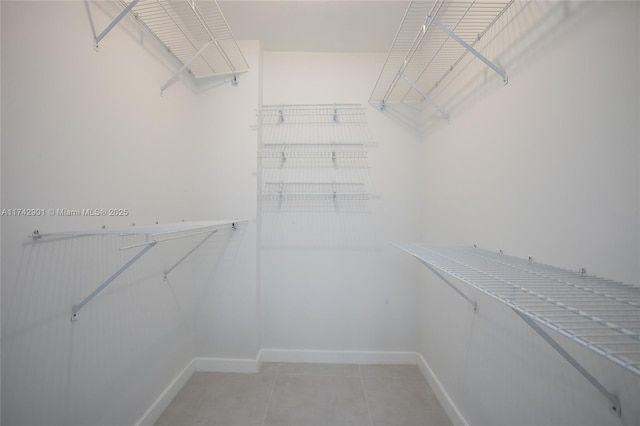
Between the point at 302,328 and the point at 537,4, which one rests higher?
the point at 537,4

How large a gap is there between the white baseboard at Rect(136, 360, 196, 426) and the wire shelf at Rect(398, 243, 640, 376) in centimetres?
192

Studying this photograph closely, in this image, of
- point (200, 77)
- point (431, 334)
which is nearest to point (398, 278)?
point (431, 334)

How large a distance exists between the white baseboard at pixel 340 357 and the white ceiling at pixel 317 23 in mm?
2705

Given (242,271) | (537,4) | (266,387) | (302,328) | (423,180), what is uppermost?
(537,4)

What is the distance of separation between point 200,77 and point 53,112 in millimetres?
1375

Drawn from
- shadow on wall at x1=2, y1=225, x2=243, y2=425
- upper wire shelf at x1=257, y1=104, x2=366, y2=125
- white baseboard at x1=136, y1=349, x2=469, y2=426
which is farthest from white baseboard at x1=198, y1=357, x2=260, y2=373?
upper wire shelf at x1=257, y1=104, x2=366, y2=125

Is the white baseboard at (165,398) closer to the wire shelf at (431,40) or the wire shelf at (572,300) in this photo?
the wire shelf at (572,300)

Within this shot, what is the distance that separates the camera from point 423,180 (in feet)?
7.14

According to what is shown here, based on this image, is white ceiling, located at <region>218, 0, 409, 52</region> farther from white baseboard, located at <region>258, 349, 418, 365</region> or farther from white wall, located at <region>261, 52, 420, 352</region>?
white baseboard, located at <region>258, 349, 418, 365</region>

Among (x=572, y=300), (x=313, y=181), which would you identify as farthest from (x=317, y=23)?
(x=572, y=300)

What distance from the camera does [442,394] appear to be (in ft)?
5.71

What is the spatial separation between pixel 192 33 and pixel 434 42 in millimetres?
1807

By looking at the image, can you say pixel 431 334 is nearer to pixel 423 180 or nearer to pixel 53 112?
pixel 423 180

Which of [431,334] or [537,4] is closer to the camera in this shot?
[537,4]
